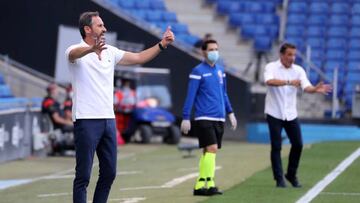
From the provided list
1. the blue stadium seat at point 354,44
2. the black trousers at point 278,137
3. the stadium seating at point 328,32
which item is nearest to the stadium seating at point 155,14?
the stadium seating at point 328,32

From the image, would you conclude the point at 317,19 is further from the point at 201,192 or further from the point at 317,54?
the point at 201,192

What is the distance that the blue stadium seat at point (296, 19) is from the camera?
99.0 ft

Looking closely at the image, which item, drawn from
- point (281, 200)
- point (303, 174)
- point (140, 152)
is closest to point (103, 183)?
point (281, 200)

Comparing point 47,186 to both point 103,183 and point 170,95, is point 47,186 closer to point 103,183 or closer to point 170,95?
point 103,183

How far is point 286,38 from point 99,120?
21.0m

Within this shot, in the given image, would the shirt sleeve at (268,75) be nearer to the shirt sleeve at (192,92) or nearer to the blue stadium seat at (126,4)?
the shirt sleeve at (192,92)

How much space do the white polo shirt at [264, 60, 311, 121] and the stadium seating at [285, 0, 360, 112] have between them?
→ 15413mm

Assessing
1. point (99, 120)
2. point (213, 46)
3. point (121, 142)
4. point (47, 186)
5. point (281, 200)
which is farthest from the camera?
point (121, 142)

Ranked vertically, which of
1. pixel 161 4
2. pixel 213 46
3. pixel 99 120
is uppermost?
pixel 161 4

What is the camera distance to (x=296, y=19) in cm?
3023

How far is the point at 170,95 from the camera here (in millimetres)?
24750

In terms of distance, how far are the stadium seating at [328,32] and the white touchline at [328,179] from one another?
10630 millimetres

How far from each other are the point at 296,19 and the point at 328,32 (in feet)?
3.36

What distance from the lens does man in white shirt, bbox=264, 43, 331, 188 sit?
13.2m
